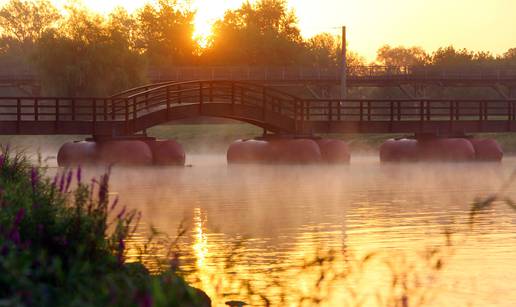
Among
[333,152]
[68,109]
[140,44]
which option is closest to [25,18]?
[140,44]

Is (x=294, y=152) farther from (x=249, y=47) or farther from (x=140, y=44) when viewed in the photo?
(x=140, y=44)

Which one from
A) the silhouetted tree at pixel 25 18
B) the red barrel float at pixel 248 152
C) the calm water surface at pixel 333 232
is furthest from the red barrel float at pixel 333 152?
the silhouetted tree at pixel 25 18

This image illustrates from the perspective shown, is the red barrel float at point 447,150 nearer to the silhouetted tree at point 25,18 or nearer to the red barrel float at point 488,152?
the red barrel float at point 488,152

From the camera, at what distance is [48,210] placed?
8.81 meters

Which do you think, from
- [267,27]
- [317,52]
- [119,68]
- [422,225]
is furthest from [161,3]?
[422,225]

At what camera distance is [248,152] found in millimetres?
55719

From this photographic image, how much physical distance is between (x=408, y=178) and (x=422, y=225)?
68.4 feet

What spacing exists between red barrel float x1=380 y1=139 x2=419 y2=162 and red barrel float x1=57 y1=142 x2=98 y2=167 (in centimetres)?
1703

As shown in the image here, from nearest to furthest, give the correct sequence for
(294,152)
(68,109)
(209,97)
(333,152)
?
(294,152), (333,152), (209,97), (68,109)

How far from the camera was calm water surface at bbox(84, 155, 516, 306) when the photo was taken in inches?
485

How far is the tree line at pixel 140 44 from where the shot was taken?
84438 millimetres

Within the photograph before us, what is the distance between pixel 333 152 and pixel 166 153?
9054 millimetres

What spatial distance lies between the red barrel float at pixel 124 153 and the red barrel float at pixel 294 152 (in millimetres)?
7173

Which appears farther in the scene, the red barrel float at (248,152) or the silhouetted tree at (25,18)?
the silhouetted tree at (25,18)
